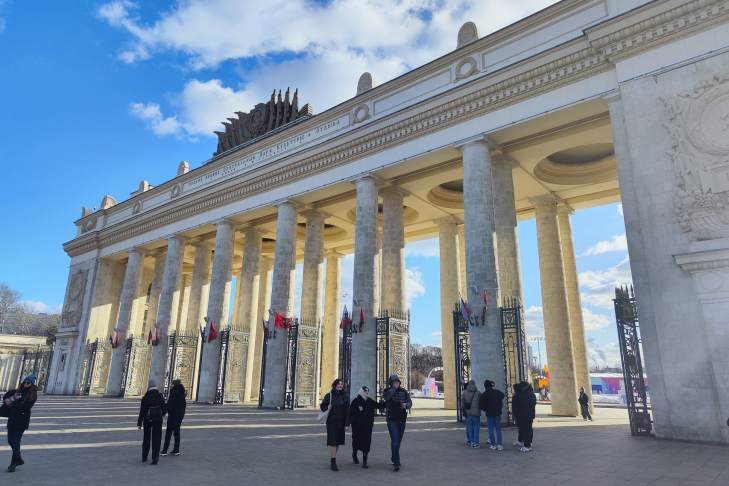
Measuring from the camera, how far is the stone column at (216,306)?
2212 centimetres

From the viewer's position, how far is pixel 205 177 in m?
26.8

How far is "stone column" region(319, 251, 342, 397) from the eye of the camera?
25.2 meters

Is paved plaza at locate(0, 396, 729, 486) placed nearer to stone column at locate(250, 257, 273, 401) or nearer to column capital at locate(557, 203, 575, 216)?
column capital at locate(557, 203, 575, 216)

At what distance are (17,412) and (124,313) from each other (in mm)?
23226

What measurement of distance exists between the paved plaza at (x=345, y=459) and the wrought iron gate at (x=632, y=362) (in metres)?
0.58

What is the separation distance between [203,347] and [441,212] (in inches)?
540

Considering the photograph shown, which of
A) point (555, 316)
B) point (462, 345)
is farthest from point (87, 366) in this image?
point (555, 316)

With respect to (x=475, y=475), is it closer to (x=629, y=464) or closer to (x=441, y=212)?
(x=629, y=464)

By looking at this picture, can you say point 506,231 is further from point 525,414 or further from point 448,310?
point 525,414

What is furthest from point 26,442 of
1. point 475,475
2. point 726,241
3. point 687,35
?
point 687,35

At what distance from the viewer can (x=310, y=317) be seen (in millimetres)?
21750

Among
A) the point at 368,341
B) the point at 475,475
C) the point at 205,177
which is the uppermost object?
the point at 205,177

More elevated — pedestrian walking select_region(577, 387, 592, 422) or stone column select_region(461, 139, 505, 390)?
stone column select_region(461, 139, 505, 390)

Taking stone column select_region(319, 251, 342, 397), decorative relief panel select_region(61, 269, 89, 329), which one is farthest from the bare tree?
stone column select_region(319, 251, 342, 397)
